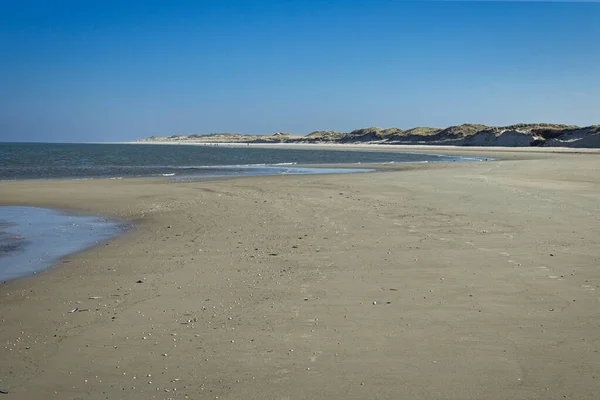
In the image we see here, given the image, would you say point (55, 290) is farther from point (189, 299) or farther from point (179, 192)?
point (179, 192)

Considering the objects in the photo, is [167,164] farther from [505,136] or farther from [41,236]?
[505,136]

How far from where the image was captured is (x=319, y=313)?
212 inches

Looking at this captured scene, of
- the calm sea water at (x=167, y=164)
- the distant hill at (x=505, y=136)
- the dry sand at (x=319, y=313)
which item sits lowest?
the dry sand at (x=319, y=313)

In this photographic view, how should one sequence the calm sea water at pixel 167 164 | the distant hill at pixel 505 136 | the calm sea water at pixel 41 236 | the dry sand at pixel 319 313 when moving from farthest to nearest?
the distant hill at pixel 505 136
the calm sea water at pixel 167 164
the calm sea water at pixel 41 236
the dry sand at pixel 319 313

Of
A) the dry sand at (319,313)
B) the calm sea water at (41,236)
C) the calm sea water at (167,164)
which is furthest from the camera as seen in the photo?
the calm sea water at (167,164)

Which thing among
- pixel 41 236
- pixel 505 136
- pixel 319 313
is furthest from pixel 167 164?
pixel 505 136

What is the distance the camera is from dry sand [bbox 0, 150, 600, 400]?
3.89 meters

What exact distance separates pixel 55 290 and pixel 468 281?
17.2 ft

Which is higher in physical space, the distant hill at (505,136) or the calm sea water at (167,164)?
the distant hill at (505,136)

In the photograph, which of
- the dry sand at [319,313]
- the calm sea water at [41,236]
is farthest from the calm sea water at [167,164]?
the dry sand at [319,313]

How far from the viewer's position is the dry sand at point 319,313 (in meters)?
3.89

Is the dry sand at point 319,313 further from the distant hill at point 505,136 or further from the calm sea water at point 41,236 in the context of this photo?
the distant hill at point 505,136

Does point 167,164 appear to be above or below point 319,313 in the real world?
above

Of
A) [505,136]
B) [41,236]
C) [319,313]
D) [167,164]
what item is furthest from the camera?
[505,136]
